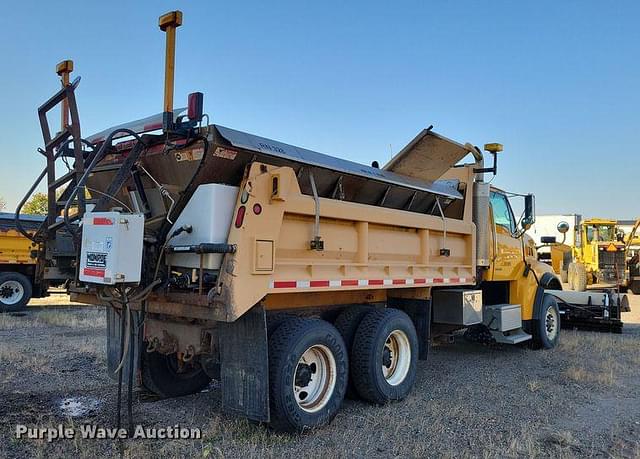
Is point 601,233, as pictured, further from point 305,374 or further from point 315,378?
point 305,374

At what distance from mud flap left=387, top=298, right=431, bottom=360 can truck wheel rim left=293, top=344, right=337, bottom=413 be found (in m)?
1.73

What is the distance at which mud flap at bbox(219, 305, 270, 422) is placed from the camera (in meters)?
3.98

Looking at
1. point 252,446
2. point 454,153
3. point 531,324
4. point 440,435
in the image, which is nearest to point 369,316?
point 440,435

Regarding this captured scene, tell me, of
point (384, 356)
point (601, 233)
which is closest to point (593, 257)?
point (601, 233)

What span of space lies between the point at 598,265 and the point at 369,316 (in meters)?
17.0

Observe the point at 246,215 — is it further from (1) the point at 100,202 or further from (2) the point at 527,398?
(2) the point at 527,398

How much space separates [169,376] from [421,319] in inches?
109

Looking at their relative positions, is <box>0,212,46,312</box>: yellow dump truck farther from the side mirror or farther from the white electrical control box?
the side mirror

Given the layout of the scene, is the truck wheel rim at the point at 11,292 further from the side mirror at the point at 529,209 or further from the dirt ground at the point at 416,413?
the side mirror at the point at 529,209

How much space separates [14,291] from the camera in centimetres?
1255

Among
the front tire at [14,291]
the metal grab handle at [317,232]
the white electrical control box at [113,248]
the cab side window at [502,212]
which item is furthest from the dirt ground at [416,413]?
the front tire at [14,291]

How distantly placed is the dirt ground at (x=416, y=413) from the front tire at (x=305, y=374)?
158 millimetres

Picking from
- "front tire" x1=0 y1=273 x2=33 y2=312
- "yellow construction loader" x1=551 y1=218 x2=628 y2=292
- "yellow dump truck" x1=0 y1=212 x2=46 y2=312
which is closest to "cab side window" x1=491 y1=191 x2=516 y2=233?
"yellow dump truck" x1=0 y1=212 x2=46 y2=312

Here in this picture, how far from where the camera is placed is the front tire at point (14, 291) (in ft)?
40.4
